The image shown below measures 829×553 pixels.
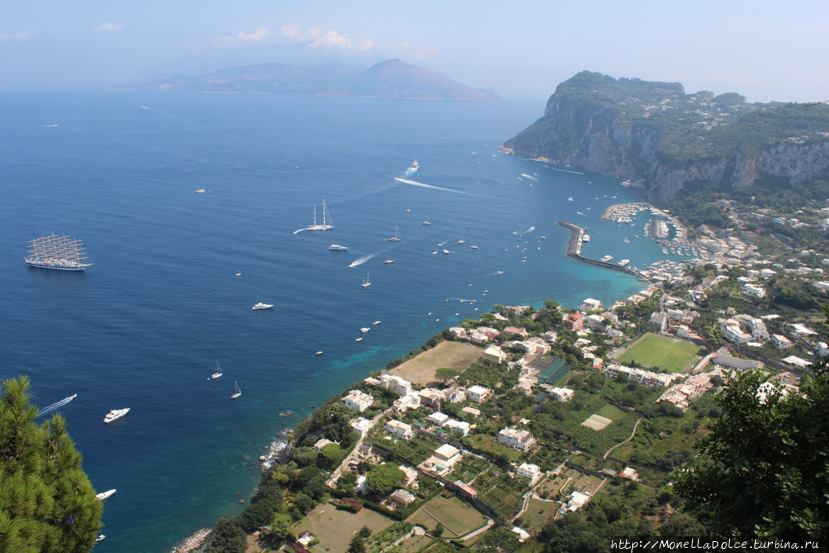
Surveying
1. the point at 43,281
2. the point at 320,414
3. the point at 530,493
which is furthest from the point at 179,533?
the point at 43,281

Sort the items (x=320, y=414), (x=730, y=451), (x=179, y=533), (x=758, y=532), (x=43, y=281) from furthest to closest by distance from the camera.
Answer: (x=43, y=281), (x=320, y=414), (x=179, y=533), (x=730, y=451), (x=758, y=532)

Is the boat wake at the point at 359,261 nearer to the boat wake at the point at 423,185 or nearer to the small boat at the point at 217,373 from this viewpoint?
the small boat at the point at 217,373

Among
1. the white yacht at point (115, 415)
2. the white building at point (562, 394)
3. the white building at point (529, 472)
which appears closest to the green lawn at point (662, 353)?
the white building at point (562, 394)

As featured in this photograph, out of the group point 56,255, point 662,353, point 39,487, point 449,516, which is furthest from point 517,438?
point 56,255

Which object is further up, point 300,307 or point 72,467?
point 72,467

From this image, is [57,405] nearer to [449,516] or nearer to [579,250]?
[449,516]

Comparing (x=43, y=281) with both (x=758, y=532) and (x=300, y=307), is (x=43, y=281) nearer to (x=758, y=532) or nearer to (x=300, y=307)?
(x=300, y=307)

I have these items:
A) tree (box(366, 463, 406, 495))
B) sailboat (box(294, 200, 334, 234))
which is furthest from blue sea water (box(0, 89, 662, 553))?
tree (box(366, 463, 406, 495))
